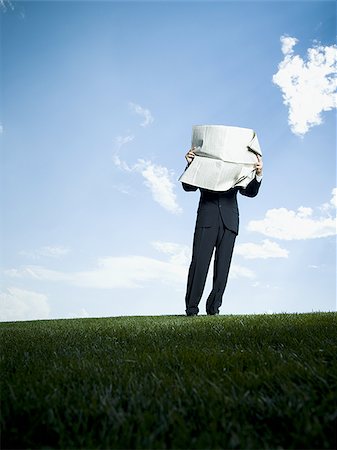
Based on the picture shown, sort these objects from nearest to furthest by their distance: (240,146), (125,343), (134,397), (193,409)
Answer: (193,409) < (134,397) < (125,343) < (240,146)

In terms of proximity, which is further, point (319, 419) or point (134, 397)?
point (134, 397)

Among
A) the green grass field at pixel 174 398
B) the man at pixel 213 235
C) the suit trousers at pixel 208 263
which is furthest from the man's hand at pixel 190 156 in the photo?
the green grass field at pixel 174 398

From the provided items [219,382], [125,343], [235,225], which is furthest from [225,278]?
[219,382]

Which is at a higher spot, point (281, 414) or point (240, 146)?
point (240, 146)

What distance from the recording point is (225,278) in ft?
24.4

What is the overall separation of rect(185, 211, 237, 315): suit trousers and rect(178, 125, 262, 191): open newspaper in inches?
26.7

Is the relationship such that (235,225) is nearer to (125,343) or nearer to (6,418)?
(125,343)

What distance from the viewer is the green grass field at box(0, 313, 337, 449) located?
151cm

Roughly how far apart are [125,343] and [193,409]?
1.95 meters

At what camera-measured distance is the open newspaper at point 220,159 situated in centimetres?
668

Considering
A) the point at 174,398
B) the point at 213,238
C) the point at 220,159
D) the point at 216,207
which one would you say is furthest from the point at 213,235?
the point at 174,398

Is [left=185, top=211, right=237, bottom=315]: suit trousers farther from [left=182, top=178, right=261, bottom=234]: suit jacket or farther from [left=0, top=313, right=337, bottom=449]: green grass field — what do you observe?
[left=0, top=313, right=337, bottom=449]: green grass field

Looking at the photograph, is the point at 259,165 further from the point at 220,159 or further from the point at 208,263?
the point at 208,263

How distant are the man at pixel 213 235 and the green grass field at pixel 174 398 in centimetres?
398
